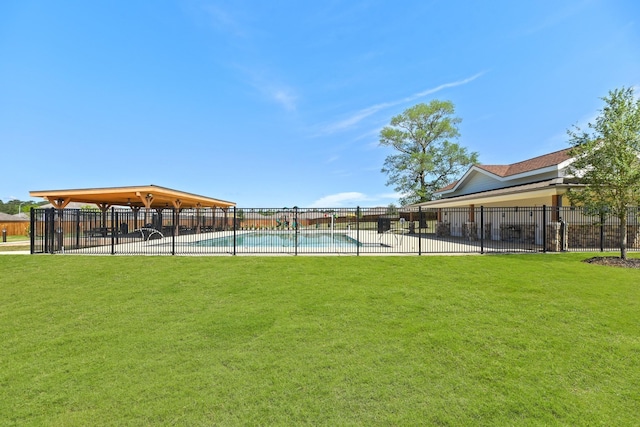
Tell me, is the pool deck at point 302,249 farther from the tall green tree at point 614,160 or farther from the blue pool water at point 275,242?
the tall green tree at point 614,160

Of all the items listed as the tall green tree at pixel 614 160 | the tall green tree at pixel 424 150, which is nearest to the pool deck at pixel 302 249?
the tall green tree at pixel 614 160

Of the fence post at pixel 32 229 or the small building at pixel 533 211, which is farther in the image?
the small building at pixel 533 211

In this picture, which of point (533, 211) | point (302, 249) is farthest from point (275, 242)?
point (533, 211)

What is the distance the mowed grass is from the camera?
Result: 3.08 m

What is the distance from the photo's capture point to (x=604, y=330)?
4.86 metres

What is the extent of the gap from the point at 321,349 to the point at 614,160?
12606 mm

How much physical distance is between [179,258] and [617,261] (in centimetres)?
1506

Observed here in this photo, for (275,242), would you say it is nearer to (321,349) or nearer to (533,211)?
(533,211)

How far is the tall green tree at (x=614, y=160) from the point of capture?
10148mm

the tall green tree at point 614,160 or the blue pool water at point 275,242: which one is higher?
the tall green tree at point 614,160

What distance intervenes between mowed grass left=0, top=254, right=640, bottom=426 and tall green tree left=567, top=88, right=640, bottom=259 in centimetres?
409

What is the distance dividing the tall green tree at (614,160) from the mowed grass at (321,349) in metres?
4.09

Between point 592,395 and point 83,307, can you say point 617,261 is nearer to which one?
point 592,395

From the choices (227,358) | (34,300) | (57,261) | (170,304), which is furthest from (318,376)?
(57,261)
